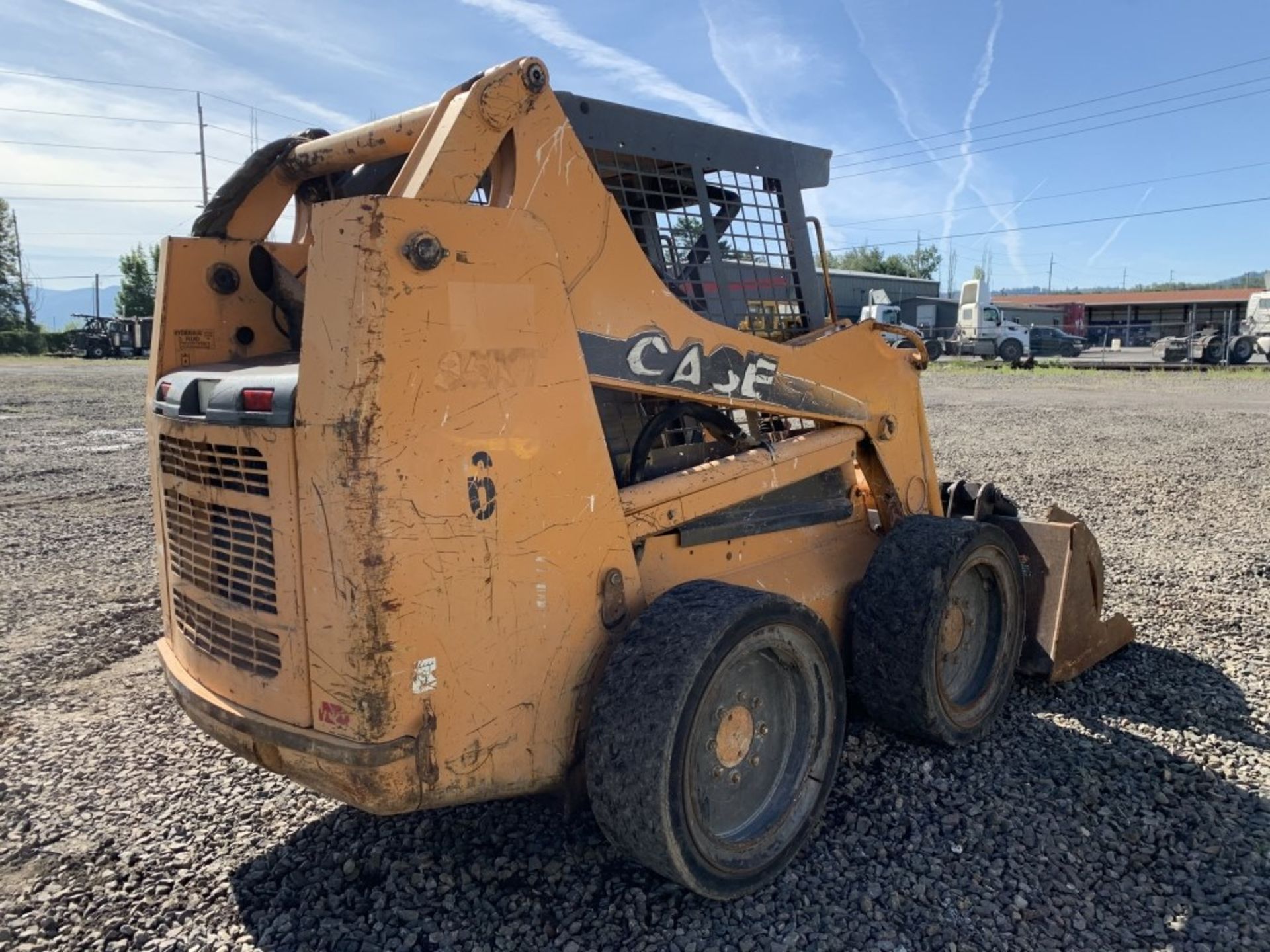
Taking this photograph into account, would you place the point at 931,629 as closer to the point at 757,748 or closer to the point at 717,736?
the point at 757,748

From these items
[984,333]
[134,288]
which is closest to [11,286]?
[134,288]

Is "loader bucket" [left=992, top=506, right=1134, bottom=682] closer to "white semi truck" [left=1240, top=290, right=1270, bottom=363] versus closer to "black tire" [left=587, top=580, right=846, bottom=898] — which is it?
"black tire" [left=587, top=580, right=846, bottom=898]

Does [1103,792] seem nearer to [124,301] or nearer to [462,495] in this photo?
[462,495]

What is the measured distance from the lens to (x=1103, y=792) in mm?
3664

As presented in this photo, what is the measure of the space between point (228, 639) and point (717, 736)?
5.20 feet

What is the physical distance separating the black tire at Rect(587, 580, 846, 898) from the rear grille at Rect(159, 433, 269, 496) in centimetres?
118

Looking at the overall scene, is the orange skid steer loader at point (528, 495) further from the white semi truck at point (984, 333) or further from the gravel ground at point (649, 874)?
the white semi truck at point (984, 333)

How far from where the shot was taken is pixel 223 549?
2.87m

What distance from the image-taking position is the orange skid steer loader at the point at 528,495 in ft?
8.09

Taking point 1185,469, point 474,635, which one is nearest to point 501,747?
point 474,635

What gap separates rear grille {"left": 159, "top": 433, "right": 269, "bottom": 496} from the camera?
2641mm

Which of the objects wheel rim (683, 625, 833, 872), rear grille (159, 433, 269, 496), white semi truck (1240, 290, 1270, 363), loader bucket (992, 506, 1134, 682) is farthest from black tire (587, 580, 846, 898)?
white semi truck (1240, 290, 1270, 363)

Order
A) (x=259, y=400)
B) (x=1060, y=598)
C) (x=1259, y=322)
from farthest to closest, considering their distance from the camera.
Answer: (x=1259, y=322), (x=1060, y=598), (x=259, y=400)

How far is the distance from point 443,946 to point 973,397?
21.3 meters
